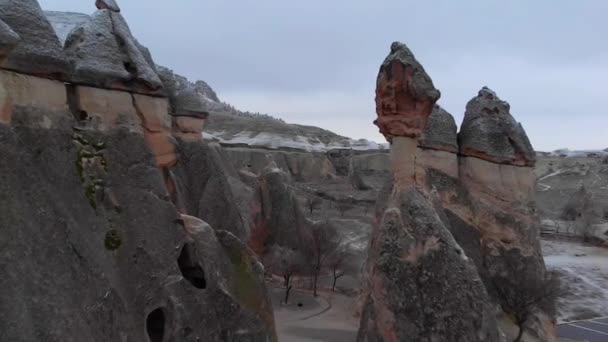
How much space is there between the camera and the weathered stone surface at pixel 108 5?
765 cm

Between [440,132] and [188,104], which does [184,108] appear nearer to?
[188,104]

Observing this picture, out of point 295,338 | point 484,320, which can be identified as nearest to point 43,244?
point 484,320

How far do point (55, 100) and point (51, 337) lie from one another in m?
2.41

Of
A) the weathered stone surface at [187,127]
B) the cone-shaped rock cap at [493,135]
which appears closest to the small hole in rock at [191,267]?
the weathered stone surface at [187,127]

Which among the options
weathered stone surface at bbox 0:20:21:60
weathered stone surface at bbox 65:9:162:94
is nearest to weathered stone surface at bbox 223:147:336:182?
weathered stone surface at bbox 65:9:162:94

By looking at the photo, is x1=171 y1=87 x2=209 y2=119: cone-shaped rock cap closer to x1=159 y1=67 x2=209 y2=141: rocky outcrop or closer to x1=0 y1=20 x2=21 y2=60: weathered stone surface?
x1=159 y1=67 x2=209 y2=141: rocky outcrop

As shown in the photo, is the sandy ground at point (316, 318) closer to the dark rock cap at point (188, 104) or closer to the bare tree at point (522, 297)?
the bare tree at point (522, 297)

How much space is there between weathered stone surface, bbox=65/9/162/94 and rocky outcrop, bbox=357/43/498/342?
310 centimetres

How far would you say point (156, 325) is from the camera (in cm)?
599

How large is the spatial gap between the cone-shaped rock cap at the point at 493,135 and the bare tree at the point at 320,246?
699 centimetres

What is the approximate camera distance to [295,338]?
1103cm

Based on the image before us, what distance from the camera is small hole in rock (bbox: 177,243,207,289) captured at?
6.50 meters

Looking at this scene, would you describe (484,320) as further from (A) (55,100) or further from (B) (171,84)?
(B) (171,84)

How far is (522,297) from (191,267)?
5.54 m
